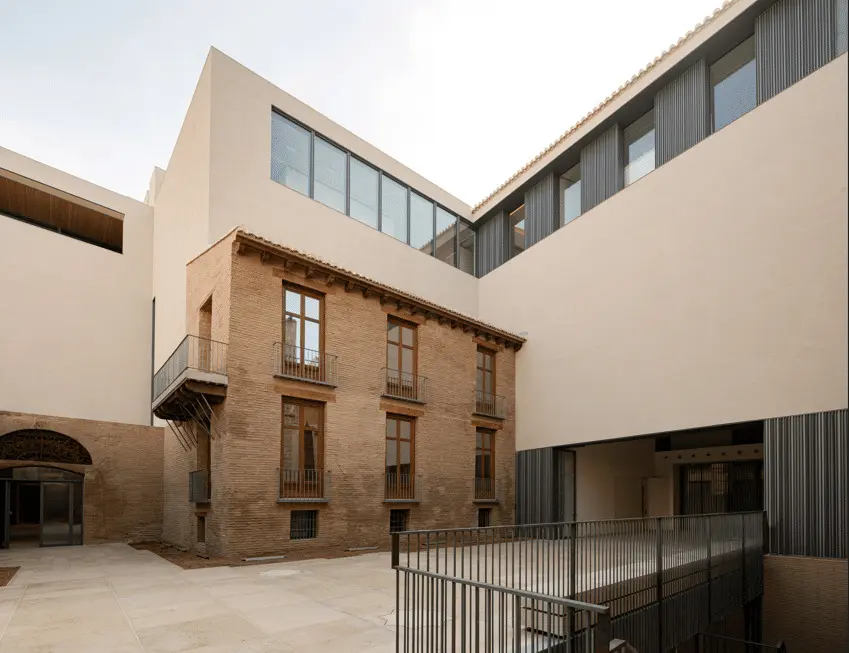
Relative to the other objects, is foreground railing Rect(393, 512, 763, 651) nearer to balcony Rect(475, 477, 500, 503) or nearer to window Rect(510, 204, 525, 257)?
balcony Rect(475, 477, 500, 503)

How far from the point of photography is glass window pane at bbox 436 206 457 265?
76.2 feet

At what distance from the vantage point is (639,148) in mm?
17703

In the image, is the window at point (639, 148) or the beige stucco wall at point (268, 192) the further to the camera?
the window at point (639, 148)

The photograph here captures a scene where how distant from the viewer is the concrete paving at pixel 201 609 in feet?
22.2

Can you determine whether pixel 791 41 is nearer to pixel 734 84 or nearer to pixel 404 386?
pixel 734 84

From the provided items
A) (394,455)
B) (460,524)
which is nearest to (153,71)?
(394,455)

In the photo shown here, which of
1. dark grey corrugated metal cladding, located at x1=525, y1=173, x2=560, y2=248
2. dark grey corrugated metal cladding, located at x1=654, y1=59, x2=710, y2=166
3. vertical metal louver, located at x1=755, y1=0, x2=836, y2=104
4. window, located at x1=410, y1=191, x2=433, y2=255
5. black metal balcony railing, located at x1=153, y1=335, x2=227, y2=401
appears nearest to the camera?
vertical metal louver, located at x1=755, y1=0, x2=836, y2=104

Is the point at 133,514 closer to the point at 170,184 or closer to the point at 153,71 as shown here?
the point at 170,184

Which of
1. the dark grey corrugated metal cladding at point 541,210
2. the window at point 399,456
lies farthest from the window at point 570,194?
the window at point 399,456

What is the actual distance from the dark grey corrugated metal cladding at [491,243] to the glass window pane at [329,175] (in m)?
6.45

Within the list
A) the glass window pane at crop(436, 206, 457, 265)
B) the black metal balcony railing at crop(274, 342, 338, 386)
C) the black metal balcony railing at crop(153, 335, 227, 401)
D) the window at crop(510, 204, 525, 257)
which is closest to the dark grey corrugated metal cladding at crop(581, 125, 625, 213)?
the window at crop(510, 204, 525, 257)

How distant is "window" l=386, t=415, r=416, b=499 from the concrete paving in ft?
11.1

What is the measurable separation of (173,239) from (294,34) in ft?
32.4

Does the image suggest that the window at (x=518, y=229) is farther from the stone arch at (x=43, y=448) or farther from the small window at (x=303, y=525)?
the stone arch at (x=43, y=448)
